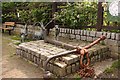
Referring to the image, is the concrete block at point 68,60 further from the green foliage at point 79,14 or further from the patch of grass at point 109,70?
the green foliage at point 79,14

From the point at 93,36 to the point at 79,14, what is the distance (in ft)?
3.25

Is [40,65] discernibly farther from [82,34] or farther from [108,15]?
[108,15]

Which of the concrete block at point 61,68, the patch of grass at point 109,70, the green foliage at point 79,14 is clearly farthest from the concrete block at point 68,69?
the green foliage at point 79,14

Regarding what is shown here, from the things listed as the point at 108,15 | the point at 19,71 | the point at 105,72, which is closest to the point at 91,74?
the point at 105,72

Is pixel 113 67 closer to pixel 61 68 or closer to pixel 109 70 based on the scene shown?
pixel 109 70

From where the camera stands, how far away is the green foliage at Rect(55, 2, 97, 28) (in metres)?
6.15

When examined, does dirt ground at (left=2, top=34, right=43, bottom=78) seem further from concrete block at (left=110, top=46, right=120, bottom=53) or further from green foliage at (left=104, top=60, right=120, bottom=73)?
concrete block at (left=110, top=46, right=120, bottom=53)

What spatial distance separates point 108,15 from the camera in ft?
18.1

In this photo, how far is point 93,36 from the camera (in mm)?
5844

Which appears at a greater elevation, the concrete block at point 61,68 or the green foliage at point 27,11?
the green foliage at point 27,11

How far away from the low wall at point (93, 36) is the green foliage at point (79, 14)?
Result: 256 millimetres

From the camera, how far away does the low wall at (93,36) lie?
531 cm

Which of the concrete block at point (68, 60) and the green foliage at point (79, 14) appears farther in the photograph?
the green foliage at point (79, 14)

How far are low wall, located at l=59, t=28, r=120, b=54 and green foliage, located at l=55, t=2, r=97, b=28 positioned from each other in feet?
0.84
